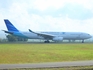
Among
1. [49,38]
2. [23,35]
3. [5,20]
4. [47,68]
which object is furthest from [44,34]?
[47,68]

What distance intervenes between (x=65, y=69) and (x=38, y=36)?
194ft

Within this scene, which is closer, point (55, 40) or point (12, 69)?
point (12, 69)

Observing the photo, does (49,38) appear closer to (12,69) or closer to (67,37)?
(67,37)

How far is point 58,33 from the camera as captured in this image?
75.9 meters

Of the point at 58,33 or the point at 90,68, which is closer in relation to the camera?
the point at 90,68

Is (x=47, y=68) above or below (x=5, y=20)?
below

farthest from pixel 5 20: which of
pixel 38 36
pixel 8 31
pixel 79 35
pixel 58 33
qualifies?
pixel 79 35

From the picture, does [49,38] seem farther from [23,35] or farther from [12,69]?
[12,69]

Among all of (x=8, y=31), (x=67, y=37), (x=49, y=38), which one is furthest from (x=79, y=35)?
(x=8, y=31)

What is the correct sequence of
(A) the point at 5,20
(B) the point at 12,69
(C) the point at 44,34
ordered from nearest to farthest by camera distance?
(B) the point at 12,69
(C) the point at 44,34
(A) the point at 5,20

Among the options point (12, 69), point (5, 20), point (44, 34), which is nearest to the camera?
point (12, 69)

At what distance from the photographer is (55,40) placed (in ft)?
240

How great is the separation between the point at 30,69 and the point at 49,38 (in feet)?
189

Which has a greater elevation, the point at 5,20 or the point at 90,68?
the point at 5,20
